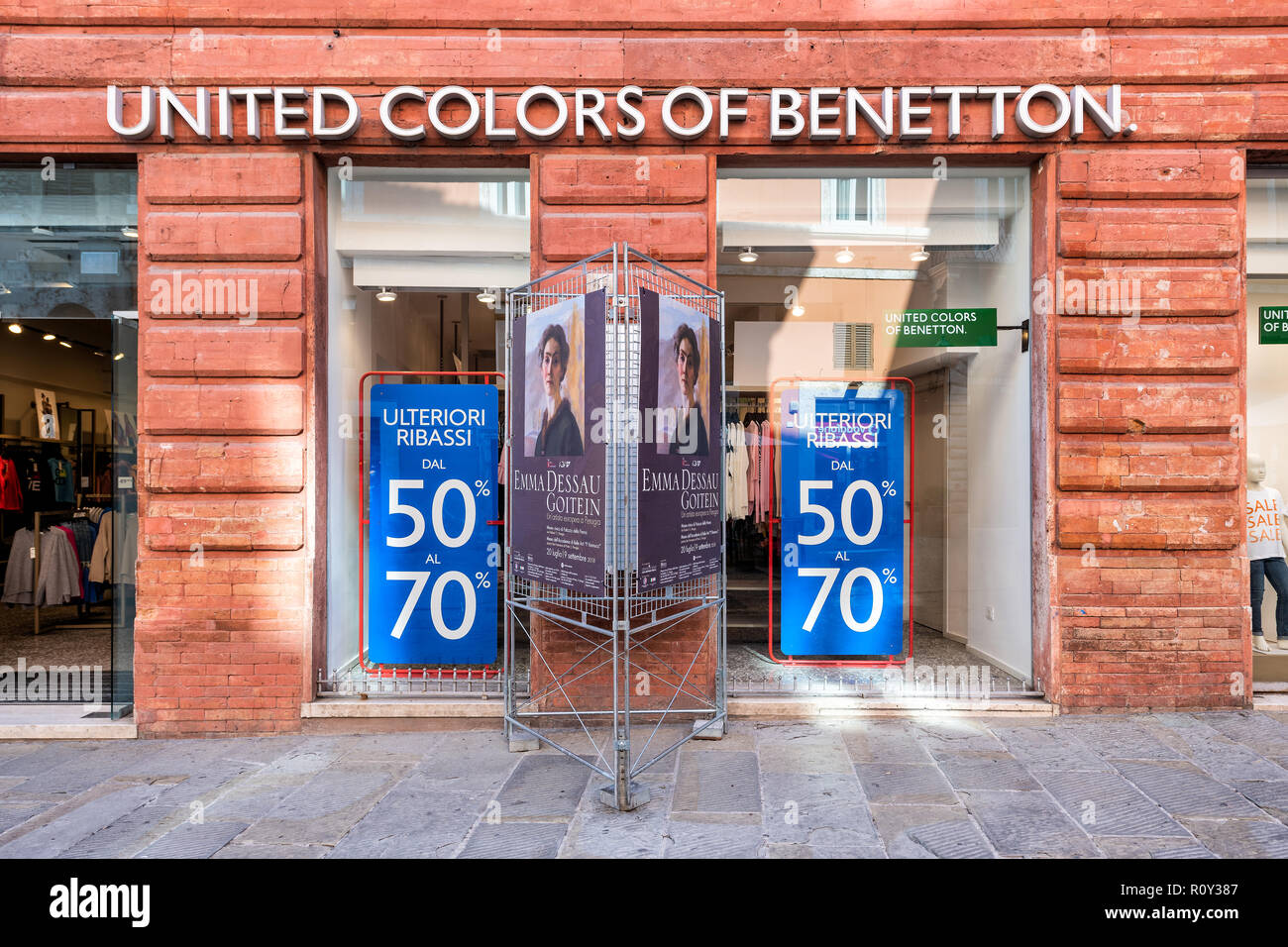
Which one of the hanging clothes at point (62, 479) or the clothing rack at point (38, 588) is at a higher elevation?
the hanging clothes at point (62, 479)

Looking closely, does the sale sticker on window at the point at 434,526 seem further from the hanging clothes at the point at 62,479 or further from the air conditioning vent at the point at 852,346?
the hanging clothes at the point at 62,479

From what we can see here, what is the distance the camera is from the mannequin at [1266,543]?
19.6 feet

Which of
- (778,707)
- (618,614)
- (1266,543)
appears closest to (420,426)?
(618,614)

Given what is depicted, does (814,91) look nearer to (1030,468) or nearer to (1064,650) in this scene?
(1030,468)

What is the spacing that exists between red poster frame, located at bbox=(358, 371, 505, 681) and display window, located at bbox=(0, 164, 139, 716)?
1663mm

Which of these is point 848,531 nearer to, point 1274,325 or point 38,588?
point 1274,325

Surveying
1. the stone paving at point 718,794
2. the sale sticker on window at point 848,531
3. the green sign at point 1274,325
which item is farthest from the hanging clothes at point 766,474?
the green sign at point 1274,325

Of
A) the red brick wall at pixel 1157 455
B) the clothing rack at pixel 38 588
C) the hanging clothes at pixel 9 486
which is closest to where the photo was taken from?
the red brick wall at pixel 1157 455

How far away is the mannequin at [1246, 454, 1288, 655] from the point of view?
5.97 meters

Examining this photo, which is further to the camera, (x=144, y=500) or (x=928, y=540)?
(x=928, y=540)

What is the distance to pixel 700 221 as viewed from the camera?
5.54m

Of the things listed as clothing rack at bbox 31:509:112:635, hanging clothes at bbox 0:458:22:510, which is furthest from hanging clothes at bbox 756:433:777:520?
hanging clothes at bbox 0:458:22:510
